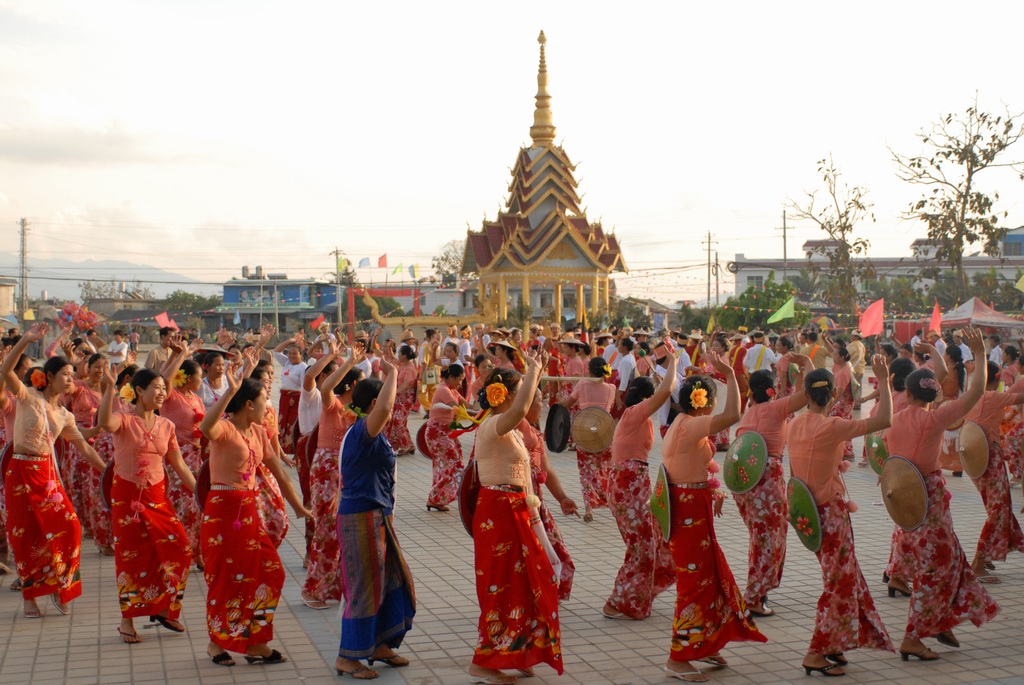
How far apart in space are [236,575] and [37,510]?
2.10m

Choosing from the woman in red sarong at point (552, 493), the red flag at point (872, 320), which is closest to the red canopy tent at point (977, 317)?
the red flag at point (872, 320)

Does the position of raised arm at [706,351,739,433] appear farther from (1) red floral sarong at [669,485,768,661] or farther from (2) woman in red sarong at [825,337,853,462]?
(2) woman in red sarong at [825,337,853,462]

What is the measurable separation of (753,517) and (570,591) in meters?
1.39

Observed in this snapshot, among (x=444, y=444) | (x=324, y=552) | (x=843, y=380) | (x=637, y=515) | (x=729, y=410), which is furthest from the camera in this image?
(x=843, y=380)

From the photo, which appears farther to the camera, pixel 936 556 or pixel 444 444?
pixel 444 444

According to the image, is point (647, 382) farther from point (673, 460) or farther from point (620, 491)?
point (673, 460)

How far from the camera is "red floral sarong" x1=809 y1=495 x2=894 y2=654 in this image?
5859 mm

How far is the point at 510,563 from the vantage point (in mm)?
5766

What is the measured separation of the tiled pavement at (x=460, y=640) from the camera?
5957 mm

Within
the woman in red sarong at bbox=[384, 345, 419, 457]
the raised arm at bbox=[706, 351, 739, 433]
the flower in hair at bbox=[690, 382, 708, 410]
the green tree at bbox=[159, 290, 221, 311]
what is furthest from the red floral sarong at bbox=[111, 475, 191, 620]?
the green tree at bbox=[159, 290, 221, 311]

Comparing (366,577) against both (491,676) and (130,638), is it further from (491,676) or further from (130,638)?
(130,638)

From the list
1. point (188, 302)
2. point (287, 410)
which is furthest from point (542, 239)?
point (188, 302)

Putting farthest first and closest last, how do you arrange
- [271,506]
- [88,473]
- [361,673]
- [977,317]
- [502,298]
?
[502,298]
[977,317]
[88,473]
[271,506]
[361,673]

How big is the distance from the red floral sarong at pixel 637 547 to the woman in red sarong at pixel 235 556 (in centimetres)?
236
